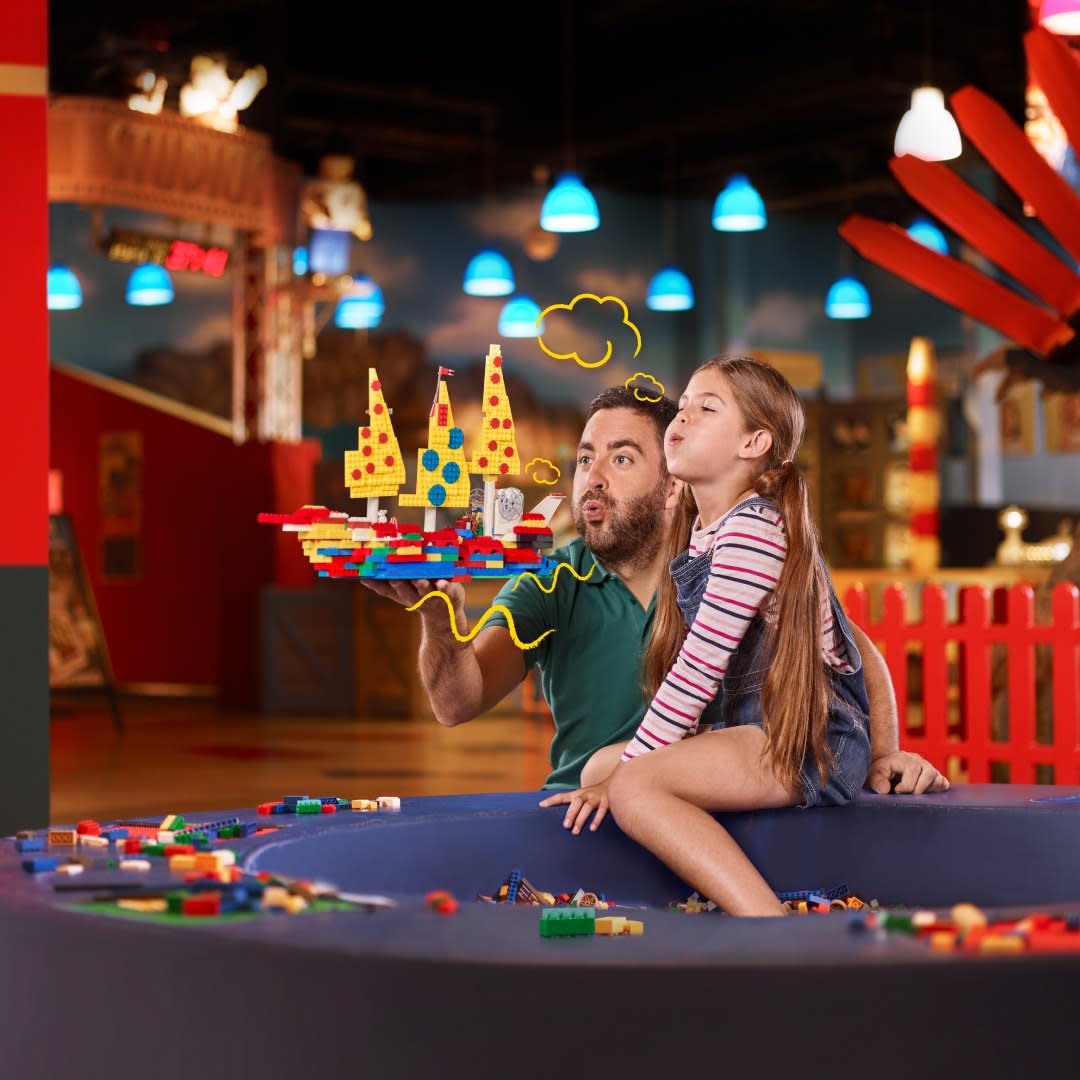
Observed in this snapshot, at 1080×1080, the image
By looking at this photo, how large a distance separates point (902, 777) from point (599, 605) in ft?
2.02

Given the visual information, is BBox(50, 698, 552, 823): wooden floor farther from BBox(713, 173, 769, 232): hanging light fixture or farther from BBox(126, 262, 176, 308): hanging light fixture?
BBox(713, 173, 769, 232): hanging light fixture

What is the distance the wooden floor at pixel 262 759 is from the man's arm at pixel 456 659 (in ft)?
12.3

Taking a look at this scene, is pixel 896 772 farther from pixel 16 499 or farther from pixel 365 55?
pixel 365 55

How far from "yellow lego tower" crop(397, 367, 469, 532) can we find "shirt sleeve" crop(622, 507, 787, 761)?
374 millimetres

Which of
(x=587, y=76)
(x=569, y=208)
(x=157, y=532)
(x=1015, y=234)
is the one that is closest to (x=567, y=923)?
(x=1015, y=234)

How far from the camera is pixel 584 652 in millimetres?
2979

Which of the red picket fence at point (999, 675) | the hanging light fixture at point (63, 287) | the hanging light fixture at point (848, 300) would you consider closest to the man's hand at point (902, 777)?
the red picket fence at point (999, 675)

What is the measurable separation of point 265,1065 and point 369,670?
378 inches

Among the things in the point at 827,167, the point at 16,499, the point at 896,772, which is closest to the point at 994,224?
the point at 16,499

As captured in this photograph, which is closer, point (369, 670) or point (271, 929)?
point (271, 929)

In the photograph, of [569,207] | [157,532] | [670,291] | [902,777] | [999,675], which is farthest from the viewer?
[157,532]

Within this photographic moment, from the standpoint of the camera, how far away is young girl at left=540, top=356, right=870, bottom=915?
2.29 metres

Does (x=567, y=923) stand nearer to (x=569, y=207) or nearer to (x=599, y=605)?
(x=599, y=605)

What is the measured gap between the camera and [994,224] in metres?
6.58
